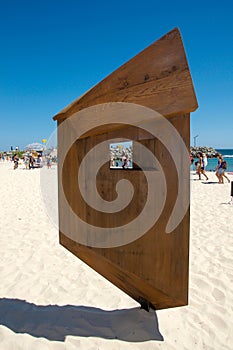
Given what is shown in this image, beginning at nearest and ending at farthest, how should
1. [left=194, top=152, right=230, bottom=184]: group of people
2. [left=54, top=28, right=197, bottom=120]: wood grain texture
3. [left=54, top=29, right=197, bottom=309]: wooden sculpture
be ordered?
[left=54, top=28, right=197, bottom=120]: wood grain texture → [left=54, top=29, right=197, bottom=309]: wooden sculpture → [left=194, top=152, right=230, bottom=184]: group of people

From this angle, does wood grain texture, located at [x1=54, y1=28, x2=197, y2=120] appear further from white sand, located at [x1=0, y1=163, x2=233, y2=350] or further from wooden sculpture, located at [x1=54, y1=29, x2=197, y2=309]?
white sand, located at [x1=0, y1=163, x2=233, y2=350]

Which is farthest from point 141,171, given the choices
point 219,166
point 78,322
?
point 219,166

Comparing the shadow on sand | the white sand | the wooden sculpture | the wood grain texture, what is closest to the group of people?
the white sand

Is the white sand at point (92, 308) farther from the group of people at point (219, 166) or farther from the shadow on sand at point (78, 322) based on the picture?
the group of people at point (219, 166)

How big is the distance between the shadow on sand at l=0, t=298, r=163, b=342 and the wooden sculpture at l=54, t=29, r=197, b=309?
0.20m

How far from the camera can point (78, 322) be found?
2.35 m

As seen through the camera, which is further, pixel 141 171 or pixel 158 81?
pixel 141 171

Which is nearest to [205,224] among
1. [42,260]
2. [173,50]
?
[42,260]

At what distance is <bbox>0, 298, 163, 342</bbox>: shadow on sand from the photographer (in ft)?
7.15

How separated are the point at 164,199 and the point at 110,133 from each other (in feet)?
2.43

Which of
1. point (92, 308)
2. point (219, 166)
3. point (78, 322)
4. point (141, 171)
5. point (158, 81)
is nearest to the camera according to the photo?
point (158, 81)

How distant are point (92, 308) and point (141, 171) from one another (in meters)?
1.67

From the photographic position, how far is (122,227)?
2.10m

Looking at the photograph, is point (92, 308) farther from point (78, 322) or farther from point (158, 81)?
point (158, 81)
